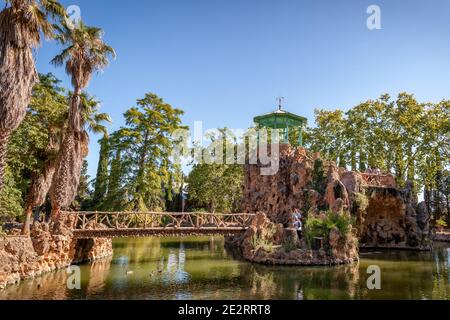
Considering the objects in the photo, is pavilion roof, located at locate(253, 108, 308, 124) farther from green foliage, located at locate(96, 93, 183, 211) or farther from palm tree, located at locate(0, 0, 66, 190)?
palm tree, located at locate(0, 0, 66, 190)

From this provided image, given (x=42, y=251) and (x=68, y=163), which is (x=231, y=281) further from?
(x=68, y=163)

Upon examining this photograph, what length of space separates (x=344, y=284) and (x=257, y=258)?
688 cm

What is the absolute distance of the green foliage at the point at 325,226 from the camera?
21.4 meters

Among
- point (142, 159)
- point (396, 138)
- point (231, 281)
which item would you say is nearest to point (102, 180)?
point (142, 159)

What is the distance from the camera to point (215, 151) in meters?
45.7

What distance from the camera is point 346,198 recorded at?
83.4 feet

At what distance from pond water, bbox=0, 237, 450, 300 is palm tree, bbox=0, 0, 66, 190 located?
5.80 meters

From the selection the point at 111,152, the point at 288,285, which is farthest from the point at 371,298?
the point at 111,152

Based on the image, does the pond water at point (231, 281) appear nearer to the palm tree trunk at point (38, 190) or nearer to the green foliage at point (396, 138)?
the palm tree trunk at point (38, 190)

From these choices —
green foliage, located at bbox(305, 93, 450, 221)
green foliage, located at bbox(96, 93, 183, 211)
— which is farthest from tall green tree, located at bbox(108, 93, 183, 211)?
green foliage, located at bbox(305, 93, 450, 221)

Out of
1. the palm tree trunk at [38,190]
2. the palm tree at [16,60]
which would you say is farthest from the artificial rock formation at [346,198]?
the palm tree at [16,60]

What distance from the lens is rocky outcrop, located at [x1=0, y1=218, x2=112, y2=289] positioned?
14281 millimetres

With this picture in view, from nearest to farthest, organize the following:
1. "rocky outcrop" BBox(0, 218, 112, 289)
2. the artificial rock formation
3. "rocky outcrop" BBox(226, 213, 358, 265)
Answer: "rocky outcrop" BBox(0, 218, 112, 289), "rocky outcrop" BBox(226, 213, 358, 265), the artificial rock formation
